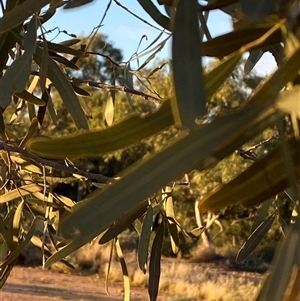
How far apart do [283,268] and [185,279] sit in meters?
9.99

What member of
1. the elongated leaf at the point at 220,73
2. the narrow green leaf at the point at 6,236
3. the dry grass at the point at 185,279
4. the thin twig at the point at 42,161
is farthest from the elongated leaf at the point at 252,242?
the dry grass at the point at 185,279

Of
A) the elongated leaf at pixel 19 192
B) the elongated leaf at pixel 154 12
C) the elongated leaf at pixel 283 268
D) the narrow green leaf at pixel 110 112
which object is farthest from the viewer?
the narrow green leaf at pixel 110 112

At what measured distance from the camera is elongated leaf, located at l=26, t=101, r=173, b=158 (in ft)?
1.75

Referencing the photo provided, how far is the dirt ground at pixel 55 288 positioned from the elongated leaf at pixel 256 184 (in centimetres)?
748

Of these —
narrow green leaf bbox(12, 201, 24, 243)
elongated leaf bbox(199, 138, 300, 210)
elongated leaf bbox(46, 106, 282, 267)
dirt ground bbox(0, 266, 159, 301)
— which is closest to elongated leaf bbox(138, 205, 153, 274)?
narrow green leaf bbox(12, 201, 24, 243)

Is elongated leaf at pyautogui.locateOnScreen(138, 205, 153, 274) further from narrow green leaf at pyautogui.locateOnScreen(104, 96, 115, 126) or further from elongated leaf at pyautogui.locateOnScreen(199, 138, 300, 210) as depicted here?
elongated leaf at pyautogui.locateOnScreen(199, 138, 300, 210)

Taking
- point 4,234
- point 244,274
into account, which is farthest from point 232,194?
point 244,274

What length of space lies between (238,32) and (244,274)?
1176 cm

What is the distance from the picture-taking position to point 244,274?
473 inches

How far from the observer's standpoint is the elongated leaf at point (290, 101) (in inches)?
17.8

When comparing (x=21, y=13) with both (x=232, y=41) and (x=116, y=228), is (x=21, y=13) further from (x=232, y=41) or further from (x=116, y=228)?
(x=116, y=228)

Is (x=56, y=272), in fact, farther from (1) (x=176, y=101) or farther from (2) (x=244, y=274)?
(1) (x=176, y=101)

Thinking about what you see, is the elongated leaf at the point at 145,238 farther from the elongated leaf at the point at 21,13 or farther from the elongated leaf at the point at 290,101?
the elongated leaf at the point at 290,101

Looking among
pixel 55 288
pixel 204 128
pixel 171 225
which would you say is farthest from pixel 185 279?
pixel 204 128
